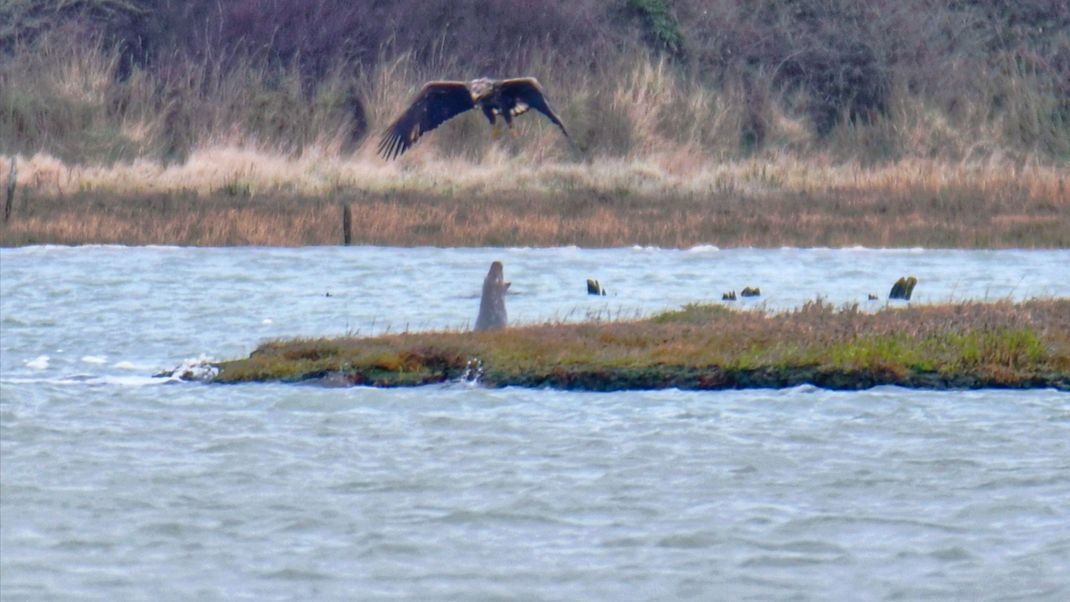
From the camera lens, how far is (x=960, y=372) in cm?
1242

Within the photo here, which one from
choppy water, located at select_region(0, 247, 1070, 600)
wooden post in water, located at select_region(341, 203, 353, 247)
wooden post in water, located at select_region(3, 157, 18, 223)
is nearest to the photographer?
choppy water, located at select_region(0, 247, 1070, 600)

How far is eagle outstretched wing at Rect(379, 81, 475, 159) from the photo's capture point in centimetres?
1688

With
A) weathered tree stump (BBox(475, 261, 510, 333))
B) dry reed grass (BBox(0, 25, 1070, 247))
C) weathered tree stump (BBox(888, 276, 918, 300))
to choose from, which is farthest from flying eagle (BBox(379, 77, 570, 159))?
dry reed grass (BBox(0, 25, 1070, 247))

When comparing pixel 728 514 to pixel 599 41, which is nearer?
pixel 728 514

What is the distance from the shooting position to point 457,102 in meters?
17.2

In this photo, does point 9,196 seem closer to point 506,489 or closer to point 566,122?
point 566,122

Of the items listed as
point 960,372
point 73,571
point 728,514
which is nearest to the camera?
point 73,571

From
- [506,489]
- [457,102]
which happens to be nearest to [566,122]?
[457,102]

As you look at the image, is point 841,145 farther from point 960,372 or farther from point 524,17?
point 960,372

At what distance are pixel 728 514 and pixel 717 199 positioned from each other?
18180 millimetres

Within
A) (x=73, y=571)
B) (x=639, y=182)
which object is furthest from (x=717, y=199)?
(x=73, y=571)

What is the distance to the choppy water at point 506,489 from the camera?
8344 mm

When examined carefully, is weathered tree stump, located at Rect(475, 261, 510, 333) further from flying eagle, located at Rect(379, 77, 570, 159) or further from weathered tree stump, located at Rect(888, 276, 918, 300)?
weathered tree stump, located at Rect(888, 276, 918, 300)

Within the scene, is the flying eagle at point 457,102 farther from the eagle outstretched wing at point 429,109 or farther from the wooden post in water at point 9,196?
the wooden post in water at point 9,196
